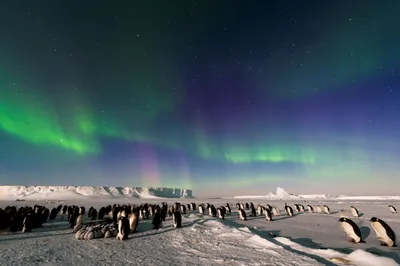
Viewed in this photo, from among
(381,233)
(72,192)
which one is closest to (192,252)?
(381,233)

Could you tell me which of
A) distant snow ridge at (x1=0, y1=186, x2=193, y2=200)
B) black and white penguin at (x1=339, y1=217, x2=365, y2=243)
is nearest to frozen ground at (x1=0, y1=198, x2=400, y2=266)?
black and white penguin at (x1=339, y1=217, x2=365, y2=243)

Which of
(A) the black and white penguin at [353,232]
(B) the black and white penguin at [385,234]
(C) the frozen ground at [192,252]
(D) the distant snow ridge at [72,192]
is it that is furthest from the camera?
(D) the distant snow ridge at [72,192]

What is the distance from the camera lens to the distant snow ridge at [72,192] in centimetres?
10953

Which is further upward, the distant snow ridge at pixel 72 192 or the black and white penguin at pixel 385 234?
the distant snow ridge at pixel 72 192

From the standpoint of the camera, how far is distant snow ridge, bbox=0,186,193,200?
109525 millimetres

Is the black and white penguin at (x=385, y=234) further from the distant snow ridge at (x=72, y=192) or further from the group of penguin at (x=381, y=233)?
the distant snow ridge at (x=72, y=192)

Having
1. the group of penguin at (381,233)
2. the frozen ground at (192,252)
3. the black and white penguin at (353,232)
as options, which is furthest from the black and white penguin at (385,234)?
the black and white penguin at (353,232)

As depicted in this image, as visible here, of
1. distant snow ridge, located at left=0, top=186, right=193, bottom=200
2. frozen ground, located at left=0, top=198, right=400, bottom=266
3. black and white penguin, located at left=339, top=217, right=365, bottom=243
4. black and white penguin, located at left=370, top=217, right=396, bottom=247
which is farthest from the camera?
distant snow ridge, located at left=0, top=186, right=193, bottom=200

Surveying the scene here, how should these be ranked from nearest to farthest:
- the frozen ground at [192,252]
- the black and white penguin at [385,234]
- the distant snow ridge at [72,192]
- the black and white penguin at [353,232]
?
the frozen ground at [192,252], the black and white penguin at [385,234], the black and white penguin at [353,232], the distant snow ridge at [72,192]

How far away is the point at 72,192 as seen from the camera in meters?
117

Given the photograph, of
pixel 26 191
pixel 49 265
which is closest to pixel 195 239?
pixel 49 265

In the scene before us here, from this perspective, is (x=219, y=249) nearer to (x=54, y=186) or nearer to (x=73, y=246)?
(x=73, y=246)

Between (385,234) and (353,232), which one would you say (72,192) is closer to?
(353,232)

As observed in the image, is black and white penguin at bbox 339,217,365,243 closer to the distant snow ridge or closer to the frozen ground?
the frozen ground
